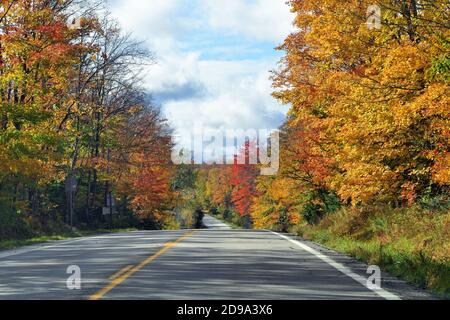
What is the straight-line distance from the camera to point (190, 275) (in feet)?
47.2

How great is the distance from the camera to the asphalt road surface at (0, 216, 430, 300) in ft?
38.5

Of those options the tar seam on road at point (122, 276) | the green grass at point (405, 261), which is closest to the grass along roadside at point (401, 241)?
the green grass at point (405, 261)

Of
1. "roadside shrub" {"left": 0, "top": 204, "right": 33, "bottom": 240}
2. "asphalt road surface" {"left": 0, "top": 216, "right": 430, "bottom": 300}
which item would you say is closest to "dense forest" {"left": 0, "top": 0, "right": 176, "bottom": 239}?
"roadside shrub" {"left": 0, "top": 204, "right": 33, "bottom": 240}

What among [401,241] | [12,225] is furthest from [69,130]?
[401,241]

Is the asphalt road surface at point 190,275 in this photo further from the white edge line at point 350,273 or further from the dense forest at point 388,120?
the dense forest at point 388,120

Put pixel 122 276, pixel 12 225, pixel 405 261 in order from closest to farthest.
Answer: pixel 122 276 → pixel 405 261 → pixel 12 225

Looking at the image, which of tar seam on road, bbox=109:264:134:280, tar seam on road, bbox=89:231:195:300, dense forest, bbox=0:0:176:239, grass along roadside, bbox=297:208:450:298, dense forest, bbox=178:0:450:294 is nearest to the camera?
tar seam on road, bbox=89:231:195:300

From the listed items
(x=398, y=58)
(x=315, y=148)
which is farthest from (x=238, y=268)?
(x=315, y=148)

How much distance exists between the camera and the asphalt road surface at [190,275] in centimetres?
1173

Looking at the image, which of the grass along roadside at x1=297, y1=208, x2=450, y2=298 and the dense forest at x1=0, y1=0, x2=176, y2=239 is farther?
the dense forest at x1=0, y1=0, x2=176, y2=239

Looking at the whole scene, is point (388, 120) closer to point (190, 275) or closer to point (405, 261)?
point (405, 261)

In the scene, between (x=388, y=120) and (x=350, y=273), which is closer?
(x=350, y=273)

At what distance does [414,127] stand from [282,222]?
42.6 metres

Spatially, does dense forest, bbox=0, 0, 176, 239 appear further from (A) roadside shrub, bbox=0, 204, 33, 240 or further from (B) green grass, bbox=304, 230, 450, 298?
(B) green grass, bbox=304, 230, 450, 298
